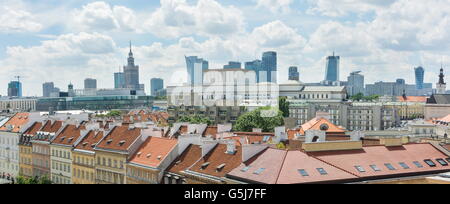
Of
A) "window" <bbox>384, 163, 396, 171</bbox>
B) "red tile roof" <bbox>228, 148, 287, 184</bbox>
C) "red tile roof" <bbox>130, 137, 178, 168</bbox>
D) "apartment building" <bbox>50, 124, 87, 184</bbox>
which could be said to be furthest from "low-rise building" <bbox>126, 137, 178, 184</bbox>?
"window" <bbox>384, 163, 396, 171</bbox>

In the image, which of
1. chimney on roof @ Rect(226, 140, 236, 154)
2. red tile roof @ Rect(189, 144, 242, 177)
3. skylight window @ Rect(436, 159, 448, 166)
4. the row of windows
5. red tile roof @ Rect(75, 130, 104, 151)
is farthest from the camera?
red tile roof @ Rect(75, 130, 104, 151)

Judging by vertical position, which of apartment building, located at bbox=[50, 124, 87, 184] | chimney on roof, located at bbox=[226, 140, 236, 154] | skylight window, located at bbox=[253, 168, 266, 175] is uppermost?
chimney on roof, located at bbox=[226, 140, 236, 154]

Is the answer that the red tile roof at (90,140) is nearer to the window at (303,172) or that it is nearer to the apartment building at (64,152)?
the apartment building at (64,152)

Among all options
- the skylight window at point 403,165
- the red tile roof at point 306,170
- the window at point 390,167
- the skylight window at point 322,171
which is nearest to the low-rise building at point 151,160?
the red tile roof at point 306,170

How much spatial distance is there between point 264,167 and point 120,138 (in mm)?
23406

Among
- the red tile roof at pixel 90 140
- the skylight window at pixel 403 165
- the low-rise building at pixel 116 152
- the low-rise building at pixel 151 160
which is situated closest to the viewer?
the skylight window at pixel 403 165

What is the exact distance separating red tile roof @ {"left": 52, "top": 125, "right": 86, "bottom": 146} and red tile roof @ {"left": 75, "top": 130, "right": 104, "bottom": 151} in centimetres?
167

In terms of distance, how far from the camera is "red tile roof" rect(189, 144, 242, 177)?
119ft

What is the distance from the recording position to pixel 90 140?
57.8 metres

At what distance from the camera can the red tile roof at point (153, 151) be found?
43562 millimetres

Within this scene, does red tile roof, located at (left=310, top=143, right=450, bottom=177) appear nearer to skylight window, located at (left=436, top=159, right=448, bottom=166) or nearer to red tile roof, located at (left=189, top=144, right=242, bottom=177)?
skylight window, located at (left=436, top=159, right=448, bottom=166)

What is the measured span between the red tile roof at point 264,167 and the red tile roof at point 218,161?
1.72m

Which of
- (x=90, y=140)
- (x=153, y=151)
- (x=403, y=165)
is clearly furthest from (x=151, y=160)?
(x=403, y=165)
